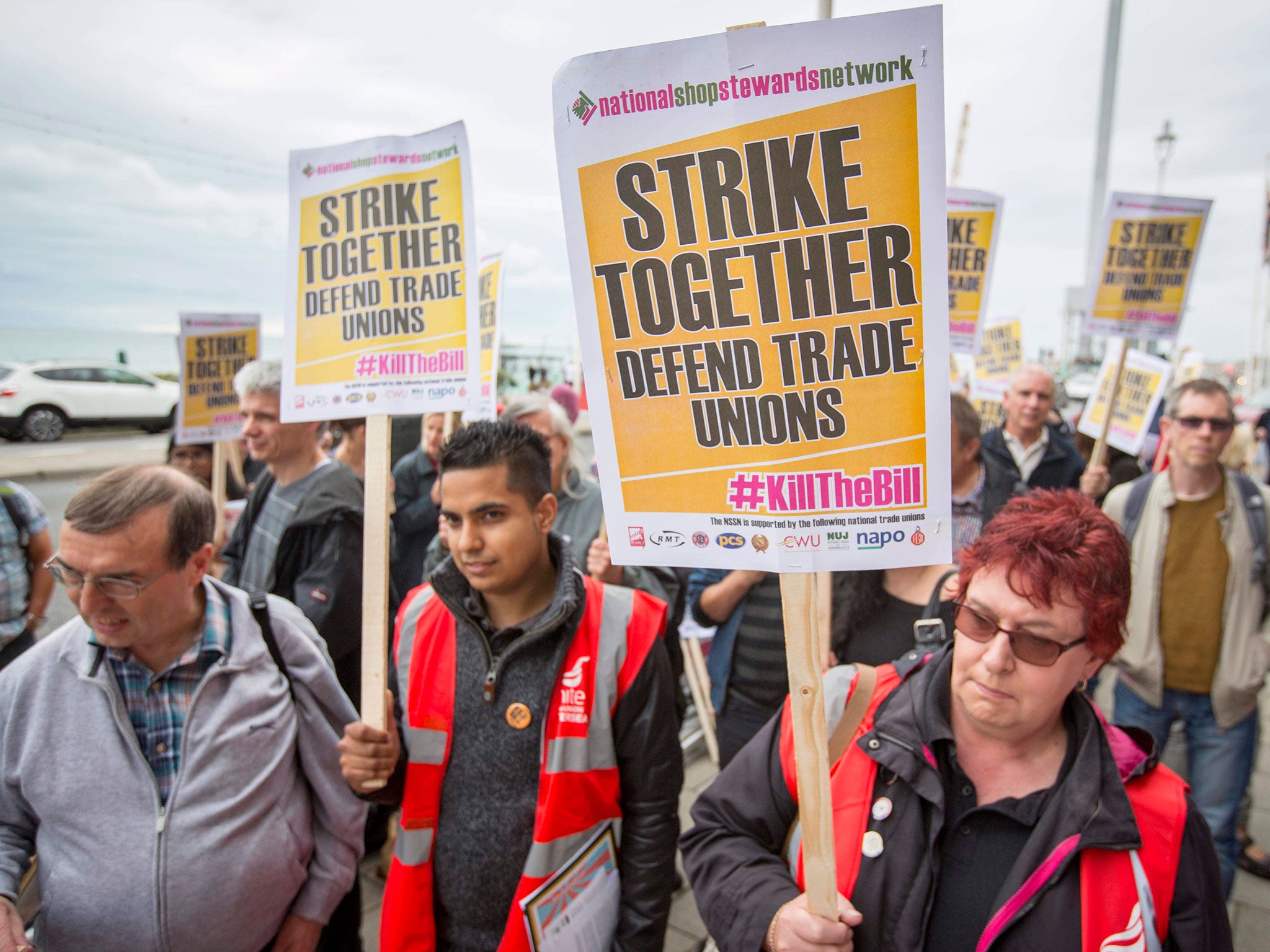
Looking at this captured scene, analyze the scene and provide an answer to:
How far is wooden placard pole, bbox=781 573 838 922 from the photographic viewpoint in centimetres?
127

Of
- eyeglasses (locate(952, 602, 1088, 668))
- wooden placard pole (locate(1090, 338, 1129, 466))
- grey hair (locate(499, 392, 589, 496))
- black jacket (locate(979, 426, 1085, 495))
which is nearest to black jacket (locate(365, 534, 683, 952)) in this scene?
eyeglasses (locate(952, 602, 1088, 668))

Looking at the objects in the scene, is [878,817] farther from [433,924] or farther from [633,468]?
[433,924]

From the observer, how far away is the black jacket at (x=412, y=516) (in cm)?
410

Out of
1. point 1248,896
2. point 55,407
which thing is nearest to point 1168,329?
point 1248,896

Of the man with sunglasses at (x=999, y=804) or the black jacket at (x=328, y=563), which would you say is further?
the black jacket at (x=328, y=563)

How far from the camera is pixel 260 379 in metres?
3.25

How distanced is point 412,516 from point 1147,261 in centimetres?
Result: 414

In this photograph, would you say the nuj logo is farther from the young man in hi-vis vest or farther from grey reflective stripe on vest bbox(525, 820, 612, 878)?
grey reflective stripe on vest bbox(525, 820, 612, 878)

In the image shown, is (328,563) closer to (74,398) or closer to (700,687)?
(700,687)

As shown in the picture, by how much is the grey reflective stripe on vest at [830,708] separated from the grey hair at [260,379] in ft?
8.40

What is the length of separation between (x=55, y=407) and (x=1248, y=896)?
71.6ft

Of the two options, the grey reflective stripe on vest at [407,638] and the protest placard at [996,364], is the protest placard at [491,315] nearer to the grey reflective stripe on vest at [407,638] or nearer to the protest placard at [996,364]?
the grey reflective stripe on vest at [407,638]

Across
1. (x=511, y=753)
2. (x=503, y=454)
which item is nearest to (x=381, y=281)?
(x=503, y=454)

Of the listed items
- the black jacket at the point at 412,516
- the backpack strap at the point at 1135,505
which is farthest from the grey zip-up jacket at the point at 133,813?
the backpack strap at the point at 1135,505
